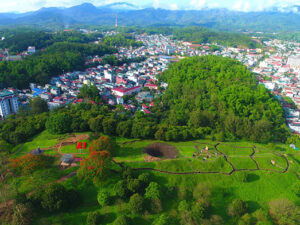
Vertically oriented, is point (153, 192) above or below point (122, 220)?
above

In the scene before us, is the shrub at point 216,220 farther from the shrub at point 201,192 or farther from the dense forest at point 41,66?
the dense forest at point 41,66

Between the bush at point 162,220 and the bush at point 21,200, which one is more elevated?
the bush at point 21,200

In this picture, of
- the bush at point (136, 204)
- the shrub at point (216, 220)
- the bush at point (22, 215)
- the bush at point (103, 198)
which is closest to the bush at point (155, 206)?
the bush at point (136, 204)

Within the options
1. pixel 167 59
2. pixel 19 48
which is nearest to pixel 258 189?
pixel 167 59

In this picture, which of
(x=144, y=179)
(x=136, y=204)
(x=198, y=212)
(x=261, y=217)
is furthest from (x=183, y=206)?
(x=261, y=217)

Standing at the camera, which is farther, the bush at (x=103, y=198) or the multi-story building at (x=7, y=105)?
the multi-story building at (x=7, y=105)

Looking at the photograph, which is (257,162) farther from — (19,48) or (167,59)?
(19,48)

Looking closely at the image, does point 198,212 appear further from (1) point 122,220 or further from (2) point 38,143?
(2) point 38,143
